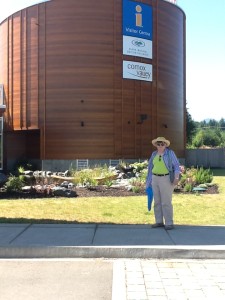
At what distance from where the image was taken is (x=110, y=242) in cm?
759

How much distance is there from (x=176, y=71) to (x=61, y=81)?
9.63m

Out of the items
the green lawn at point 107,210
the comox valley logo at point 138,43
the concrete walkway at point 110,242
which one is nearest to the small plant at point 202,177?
the green lawn at point 107,210

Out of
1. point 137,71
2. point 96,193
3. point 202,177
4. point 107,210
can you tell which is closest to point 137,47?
point 137,71

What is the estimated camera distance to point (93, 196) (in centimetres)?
1532

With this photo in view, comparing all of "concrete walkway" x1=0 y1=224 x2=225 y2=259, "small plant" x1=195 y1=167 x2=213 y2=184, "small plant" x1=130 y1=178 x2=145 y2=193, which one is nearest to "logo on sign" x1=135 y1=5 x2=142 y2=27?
"small plant" x1=195 y1=167 x2=213 y2=184

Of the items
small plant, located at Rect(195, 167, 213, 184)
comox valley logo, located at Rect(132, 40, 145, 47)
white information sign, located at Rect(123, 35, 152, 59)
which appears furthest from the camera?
comox valley logo, located at Rect(132, 40, 145, 47)

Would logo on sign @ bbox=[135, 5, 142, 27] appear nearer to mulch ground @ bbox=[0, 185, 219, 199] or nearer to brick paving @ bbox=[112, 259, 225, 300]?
mulch ground @ bbox=[0, 185, 219, 199]

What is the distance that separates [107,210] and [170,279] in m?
6.19

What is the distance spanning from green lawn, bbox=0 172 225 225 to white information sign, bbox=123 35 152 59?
55.9 ft

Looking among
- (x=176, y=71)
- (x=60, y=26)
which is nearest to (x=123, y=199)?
(x=60, y=26)

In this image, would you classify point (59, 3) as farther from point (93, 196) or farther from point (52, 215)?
point (52, 215)

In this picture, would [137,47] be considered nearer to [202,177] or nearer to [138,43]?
[138,43]

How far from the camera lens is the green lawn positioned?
1036 cm

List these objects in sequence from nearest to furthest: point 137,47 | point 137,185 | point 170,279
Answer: point 170,279
point 137,185
point 137,47
